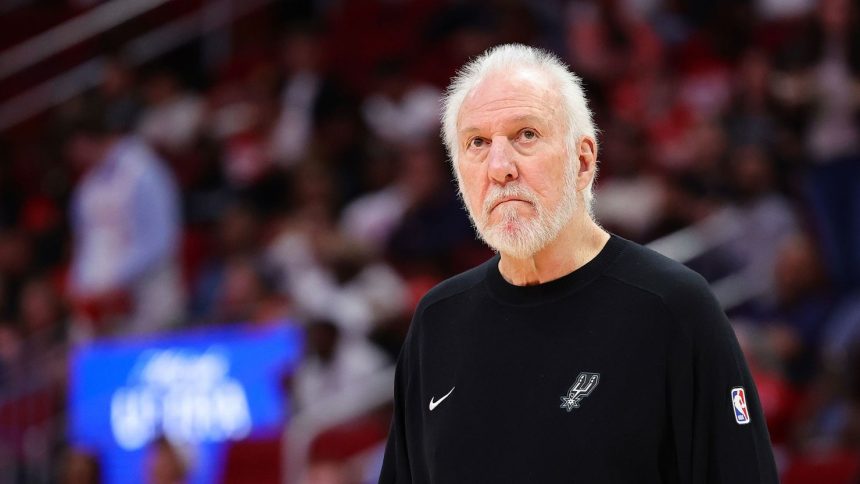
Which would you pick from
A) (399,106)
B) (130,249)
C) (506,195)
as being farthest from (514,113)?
(399,106)

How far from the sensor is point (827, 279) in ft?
21.5

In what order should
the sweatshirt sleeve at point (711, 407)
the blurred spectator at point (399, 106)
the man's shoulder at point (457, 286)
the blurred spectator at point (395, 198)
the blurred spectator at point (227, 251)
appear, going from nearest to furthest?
the sweatshirt sleeve at point (711, 407), the man's shoulder at point (457, 286), the blurred spectator at point (395, 198), the blurred spectator at point (227, 251), the blurred spectator at point (399, 106)

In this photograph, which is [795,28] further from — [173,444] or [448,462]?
[448,462]

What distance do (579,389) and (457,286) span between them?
18.0 inches

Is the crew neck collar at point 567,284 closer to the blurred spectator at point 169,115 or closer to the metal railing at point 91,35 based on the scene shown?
the blurred spectator at point 169,115

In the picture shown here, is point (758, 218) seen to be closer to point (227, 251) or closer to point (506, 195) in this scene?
point (227, 251)

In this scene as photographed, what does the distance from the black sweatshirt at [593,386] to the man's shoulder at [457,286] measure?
0.03m

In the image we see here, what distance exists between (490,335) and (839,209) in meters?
4.55

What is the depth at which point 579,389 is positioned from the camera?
2.45 m

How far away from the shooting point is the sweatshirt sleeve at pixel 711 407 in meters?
2.32

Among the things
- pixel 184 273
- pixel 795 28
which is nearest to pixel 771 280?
pixel 795 28

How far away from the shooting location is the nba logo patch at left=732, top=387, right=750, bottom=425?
234cm

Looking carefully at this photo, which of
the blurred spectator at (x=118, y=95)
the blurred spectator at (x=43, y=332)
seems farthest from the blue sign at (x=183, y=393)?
the blurred spectator at (x=118, y=95)

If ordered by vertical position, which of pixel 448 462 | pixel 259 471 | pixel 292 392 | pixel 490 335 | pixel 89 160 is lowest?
pixel 448 462
